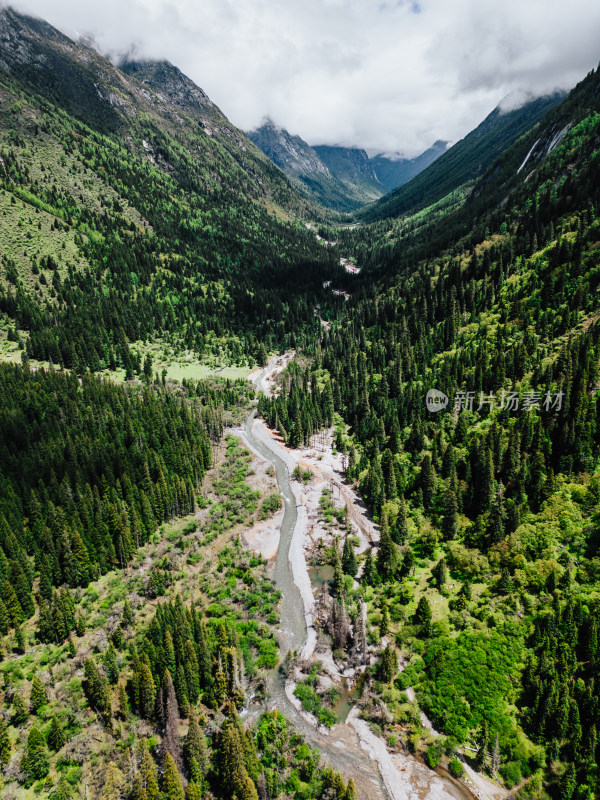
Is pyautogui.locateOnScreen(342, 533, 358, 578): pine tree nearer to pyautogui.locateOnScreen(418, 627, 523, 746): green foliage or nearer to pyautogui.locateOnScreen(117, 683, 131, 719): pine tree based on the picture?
pyautogui.locateOnScreen(418, 627, 523, 746): green foliage

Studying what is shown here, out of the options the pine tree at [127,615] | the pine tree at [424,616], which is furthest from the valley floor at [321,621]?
the pine tree at [127,615]

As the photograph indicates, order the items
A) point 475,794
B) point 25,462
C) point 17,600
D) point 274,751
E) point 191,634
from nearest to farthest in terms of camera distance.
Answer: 1. point 475,794
2. point 274,751
3. point 191,634
4. point 17,600
5. point 25,462

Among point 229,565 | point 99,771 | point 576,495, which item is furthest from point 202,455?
point 576,495

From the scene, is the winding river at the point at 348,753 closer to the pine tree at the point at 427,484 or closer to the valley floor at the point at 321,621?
the valley floor at the point at 321,621

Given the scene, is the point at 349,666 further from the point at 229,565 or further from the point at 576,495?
the point at 576,495

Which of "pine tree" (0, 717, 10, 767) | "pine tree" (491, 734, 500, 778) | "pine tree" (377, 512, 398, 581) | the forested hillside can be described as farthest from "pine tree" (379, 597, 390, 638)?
"pine tree" (0, 717, 10, 767)
